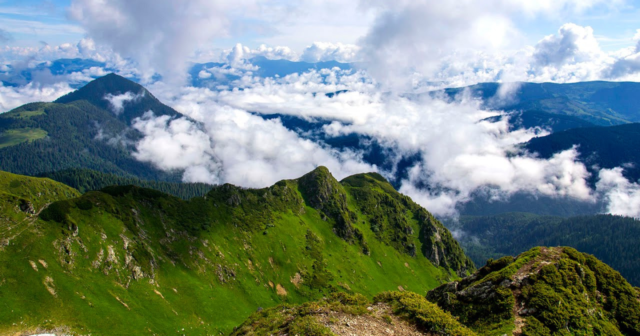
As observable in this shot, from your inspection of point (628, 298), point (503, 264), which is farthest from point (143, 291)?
point (628, 298)

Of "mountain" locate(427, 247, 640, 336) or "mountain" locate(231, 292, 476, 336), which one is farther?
"mountain" locate(427, 247, 640, 336)

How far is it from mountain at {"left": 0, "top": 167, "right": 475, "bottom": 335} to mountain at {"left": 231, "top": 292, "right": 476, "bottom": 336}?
183 feet

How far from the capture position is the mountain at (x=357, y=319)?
108ft

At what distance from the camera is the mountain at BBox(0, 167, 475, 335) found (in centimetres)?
7075

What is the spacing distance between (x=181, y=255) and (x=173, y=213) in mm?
23161

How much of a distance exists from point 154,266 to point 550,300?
345 feet

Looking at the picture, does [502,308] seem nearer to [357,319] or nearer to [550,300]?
[550,300]

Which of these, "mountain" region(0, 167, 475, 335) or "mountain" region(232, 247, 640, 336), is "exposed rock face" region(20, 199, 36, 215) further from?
"mountain" region(232, 247, 640, 336)

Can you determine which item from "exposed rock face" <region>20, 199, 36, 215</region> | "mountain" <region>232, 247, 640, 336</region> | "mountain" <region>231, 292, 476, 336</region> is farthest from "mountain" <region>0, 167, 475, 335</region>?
"mountain" <region>231, 292, 476, 336</region>

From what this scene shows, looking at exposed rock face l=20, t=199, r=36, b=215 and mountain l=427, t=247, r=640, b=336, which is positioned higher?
exposed rock face l=20, t=199, r=36, b=215

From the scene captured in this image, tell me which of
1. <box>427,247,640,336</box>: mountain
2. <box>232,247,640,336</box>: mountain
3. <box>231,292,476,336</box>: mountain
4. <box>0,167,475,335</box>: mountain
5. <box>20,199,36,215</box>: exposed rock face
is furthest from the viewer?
<box>20,199,36,215</box>: exposed rock face

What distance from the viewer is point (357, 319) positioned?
36.2m

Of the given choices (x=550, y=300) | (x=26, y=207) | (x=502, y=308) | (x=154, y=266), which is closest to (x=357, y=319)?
(x=502, y=308)

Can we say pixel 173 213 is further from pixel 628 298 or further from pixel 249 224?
pixel 628 298
